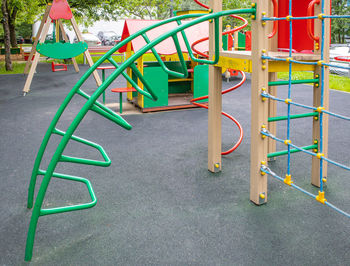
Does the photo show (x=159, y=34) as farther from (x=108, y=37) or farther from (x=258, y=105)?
(x=108, y=37)

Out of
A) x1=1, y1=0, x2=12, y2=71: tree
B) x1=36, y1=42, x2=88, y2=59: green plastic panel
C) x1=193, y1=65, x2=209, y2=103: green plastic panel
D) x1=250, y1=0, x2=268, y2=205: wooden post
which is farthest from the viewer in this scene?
x1=1, y1=0, x2=12, y2=71: tree

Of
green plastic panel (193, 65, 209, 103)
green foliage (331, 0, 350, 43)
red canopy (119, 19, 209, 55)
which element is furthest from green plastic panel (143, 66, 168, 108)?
green foliage (331, 0, 350, 43)

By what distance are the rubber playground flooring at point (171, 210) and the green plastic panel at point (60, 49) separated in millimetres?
3614

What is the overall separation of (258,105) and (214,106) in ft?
2.26

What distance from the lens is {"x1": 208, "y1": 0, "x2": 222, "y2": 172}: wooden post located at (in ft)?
10.5

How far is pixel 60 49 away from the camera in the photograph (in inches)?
320

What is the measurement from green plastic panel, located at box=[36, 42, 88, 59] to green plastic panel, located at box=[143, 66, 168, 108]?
273 centimetres

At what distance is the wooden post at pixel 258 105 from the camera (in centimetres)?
259

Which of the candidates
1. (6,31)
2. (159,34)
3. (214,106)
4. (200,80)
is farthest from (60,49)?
(214,106)

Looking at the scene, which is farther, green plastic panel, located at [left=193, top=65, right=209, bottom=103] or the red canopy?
green plastic panel, located at [left=193, top=65, right=209, bottom=103]

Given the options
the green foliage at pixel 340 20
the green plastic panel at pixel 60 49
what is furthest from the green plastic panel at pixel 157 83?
the green foliage at pixel 340 20

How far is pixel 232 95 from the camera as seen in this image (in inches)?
318

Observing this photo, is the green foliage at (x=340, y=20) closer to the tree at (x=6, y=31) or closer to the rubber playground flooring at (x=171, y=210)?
the tree at (x=6, y=31)

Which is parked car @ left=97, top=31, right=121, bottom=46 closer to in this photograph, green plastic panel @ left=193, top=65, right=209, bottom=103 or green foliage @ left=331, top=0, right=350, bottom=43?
green foliage @ left=331, top=0, right=350, bottom=43
